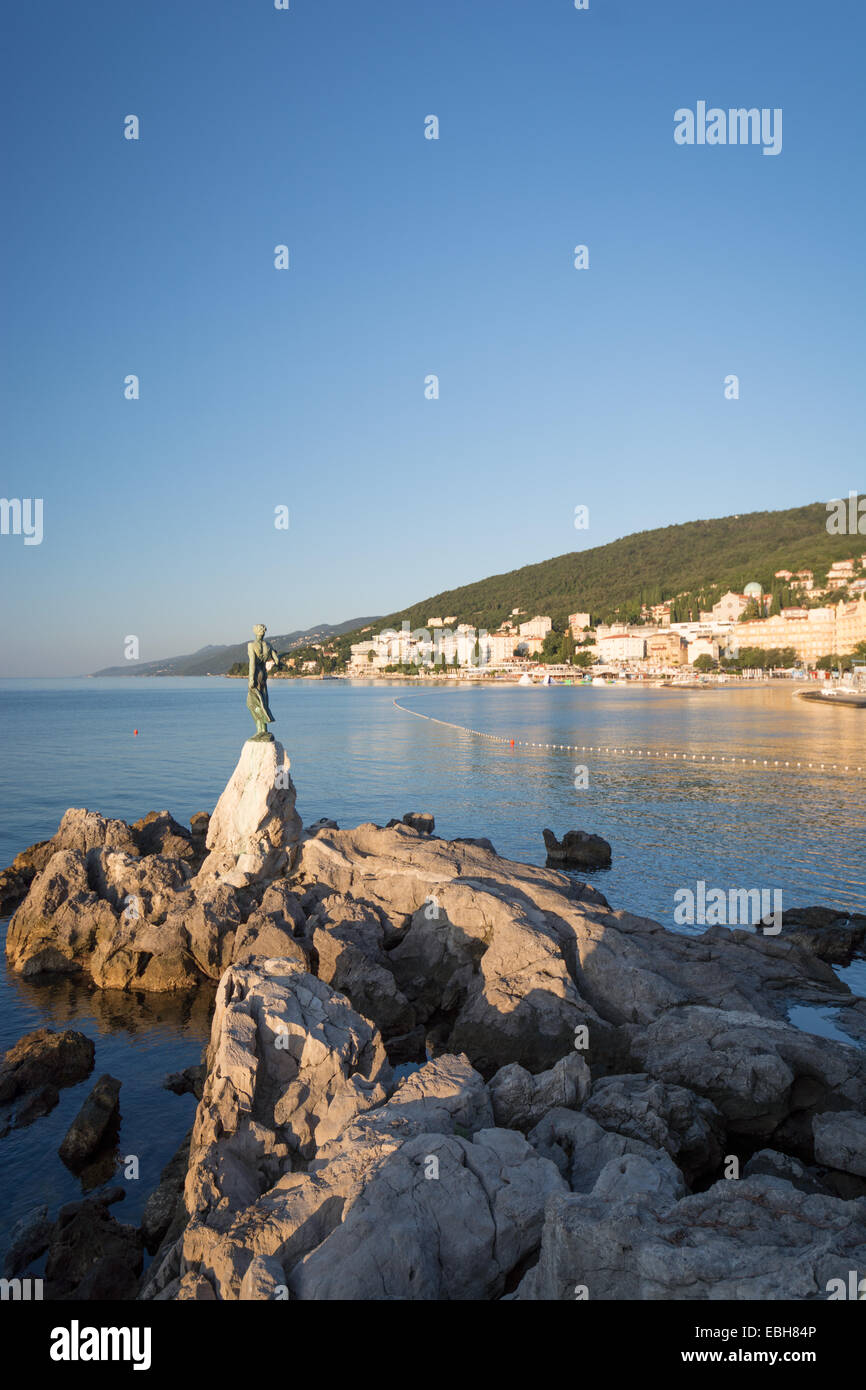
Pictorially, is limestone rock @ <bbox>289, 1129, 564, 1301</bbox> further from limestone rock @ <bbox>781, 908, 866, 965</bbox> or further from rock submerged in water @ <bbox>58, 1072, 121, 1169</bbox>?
limestone rock @ <bbox>781, 908, 866, 965</bbox>

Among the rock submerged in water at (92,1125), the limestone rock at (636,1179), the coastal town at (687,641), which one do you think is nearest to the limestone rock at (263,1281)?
the limestone rock at (636,1179)

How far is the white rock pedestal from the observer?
16.4 meters

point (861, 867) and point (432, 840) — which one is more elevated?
point (432, 840)

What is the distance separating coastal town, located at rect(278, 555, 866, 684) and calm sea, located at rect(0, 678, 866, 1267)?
5484cm

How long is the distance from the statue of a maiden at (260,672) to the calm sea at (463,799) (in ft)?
20.3

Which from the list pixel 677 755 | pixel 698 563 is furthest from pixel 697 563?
pixel 677 755

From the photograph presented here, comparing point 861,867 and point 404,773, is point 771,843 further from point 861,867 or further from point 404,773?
point 404,773

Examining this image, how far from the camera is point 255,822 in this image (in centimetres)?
1644

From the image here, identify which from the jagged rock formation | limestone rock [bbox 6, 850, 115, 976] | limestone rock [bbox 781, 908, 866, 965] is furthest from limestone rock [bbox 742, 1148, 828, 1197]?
limestone rock [bbox 6, 850, 115, 976]

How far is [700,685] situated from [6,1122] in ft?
393

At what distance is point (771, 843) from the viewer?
23906mm

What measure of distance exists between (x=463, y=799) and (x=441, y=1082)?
2486cm
